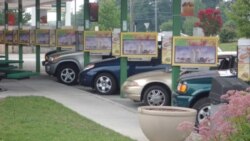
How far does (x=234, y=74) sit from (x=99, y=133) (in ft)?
10.1

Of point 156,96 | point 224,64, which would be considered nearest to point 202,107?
point 224,64

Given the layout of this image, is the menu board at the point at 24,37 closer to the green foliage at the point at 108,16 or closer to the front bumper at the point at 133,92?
the front bumper at the point at 133,92

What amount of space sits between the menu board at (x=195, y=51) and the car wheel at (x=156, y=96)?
943 millimetres

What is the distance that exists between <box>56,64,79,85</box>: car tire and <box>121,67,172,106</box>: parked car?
618 cm

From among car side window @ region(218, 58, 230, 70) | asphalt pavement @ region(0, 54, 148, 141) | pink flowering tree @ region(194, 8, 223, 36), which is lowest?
asphalt pavement @ region(0, 54, 148, 141)

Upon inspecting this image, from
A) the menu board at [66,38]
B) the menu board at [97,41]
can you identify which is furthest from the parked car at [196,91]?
the menu board at [66,38]

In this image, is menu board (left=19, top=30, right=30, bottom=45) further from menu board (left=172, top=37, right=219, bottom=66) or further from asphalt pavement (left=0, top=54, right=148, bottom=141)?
menu board (left=172, top=37, right=219, bottom=66)

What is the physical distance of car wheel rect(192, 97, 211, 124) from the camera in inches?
412

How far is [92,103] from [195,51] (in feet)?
9.53

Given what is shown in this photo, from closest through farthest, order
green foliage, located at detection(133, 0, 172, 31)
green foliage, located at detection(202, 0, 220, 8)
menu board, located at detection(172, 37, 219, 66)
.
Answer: menu board, located at detection(172, 37, 219, 66) → green foliage, located at detection(202, 0, 220, 8) → green foliage, located at detection(133, 0, 172, 31)

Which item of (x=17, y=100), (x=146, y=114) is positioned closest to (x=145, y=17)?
(x=17, y=100)

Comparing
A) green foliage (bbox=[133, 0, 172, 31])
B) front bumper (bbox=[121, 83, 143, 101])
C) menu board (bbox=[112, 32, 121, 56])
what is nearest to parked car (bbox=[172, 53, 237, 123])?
front bumper (bbox=[121, 83, 143, 101])

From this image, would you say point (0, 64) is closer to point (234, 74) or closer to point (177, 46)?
point (177, 46)

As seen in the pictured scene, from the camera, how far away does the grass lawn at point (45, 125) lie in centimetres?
929
